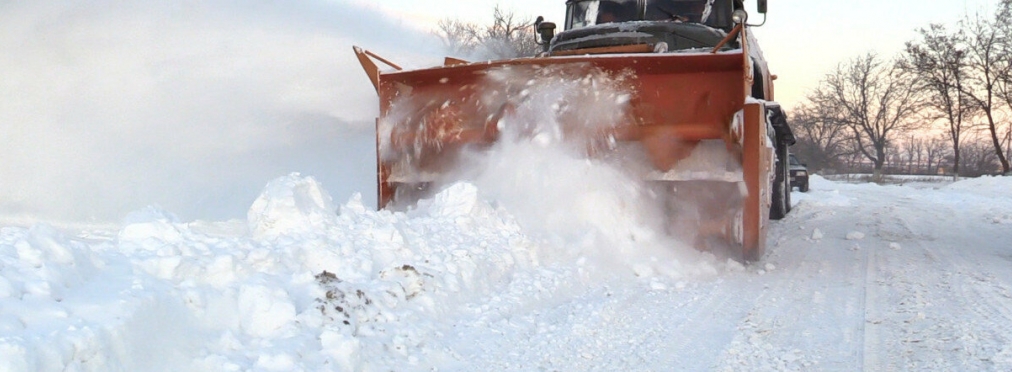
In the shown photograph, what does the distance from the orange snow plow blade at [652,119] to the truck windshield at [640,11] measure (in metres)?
1.72

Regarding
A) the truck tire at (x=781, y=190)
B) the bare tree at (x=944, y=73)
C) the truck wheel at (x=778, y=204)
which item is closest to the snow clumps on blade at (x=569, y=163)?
the truck tire at (x=781, y=190)

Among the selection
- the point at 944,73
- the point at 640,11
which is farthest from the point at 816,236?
the point at 944,73

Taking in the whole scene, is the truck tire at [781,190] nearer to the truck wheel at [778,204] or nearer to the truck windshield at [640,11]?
the truck wheel at [778,204]

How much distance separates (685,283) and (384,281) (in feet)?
6.80

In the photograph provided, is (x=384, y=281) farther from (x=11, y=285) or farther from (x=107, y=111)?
(x=107, y=111)

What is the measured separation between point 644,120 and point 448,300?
2572mm

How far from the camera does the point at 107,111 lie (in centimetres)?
795

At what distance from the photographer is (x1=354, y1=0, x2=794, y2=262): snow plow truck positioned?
5426 millimetres

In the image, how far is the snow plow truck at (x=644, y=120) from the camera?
5.43 meters

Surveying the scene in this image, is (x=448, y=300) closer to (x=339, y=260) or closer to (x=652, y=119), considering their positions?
(x=339, y=260)

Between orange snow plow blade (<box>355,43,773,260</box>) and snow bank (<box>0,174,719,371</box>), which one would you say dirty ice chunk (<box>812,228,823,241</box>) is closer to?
orange snow plow blade (<box>355,43,773,260</box>)

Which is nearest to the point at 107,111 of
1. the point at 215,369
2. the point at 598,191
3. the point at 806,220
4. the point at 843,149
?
the point at 598,191

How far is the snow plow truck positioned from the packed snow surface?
0.44m

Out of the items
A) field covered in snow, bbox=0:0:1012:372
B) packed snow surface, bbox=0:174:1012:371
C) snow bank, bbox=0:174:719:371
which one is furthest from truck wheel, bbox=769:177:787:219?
snow bank, bbox=0:174:719:371
